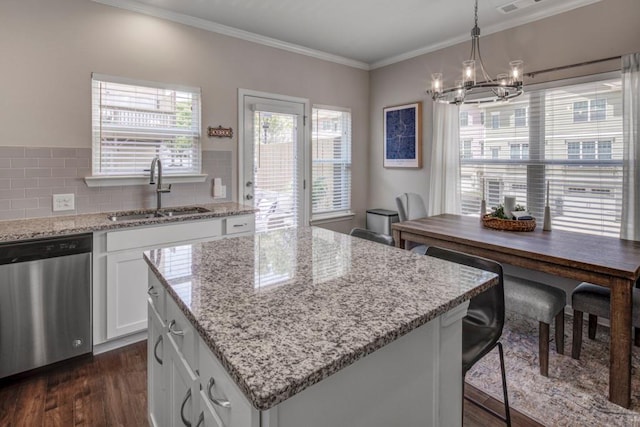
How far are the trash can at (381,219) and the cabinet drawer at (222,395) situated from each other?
371cm

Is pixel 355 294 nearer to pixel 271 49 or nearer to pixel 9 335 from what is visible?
pixel 9 335

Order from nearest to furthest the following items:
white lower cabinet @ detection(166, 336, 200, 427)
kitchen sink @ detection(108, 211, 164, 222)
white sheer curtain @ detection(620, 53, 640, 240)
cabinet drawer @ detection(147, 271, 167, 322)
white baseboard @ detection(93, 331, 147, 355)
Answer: white lower cabinet @ detection(166, 336, 200, 427)
cabinet drawer @ detection(147, 271, 167, 322)
white baseboard @ detection(93, 331, 147, 355)
white sheer curtain @ detection(620, 53, 640, 240)
kitchen sink @ detection(108, 211, 164, 222)

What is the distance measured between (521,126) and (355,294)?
125 inches

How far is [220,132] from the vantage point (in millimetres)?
3586

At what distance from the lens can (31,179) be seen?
267 cm

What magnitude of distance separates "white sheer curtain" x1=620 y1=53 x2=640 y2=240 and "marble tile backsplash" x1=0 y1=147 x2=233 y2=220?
3867 millimetres

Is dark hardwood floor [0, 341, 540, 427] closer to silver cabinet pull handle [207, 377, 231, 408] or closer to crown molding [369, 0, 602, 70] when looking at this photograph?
silver cabinet pull handle [207, 377, 231, 408]

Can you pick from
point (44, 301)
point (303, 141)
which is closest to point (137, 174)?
point (44, 301)

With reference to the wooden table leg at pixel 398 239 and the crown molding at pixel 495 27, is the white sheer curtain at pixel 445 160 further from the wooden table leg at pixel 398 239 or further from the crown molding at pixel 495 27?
the wooden table leg at pixel 398 239

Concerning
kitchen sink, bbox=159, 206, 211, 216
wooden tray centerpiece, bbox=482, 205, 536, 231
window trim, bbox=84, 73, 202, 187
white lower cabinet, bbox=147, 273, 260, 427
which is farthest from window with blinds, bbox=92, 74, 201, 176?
wooden tray centerpiece, bbox=482, 205, 536, 231

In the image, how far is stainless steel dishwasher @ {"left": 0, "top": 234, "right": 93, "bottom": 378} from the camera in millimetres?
2158

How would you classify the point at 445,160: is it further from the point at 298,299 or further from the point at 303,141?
the point at 298,299

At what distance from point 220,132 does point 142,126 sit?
2.36 feet

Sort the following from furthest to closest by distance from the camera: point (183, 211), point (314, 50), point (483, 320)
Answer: point (314, 50) < point (183, 211) < point (483, 320)
